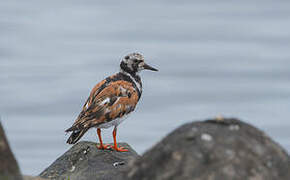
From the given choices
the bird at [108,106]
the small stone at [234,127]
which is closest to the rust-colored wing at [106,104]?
the bird at [108,106]

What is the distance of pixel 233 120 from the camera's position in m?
8.26

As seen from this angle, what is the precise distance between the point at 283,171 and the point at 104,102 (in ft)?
25.9

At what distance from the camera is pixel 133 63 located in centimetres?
1658

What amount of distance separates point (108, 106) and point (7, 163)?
254 inches

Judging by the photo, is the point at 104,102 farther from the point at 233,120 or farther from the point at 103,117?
the point at 233,120

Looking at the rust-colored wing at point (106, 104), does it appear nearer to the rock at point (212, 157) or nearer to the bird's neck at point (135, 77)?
the bird's neck at point (135, 77)

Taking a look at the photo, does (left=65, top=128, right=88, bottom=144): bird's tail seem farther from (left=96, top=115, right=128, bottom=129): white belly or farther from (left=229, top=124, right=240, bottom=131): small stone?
(left=229, top=124, right=240, bottom=131): small stone

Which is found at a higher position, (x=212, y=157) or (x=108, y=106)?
(x=212, y=157)

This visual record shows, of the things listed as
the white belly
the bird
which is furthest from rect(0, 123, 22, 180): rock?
the white belly

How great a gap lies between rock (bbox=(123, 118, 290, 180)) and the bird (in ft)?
23.2

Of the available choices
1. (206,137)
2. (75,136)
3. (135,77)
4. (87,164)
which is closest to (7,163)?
(206,137)

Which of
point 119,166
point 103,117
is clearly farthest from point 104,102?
point 119,166

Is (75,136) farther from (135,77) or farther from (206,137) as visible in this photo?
(206,137)

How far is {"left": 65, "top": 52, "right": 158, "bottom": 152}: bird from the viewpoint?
49.1 feet
